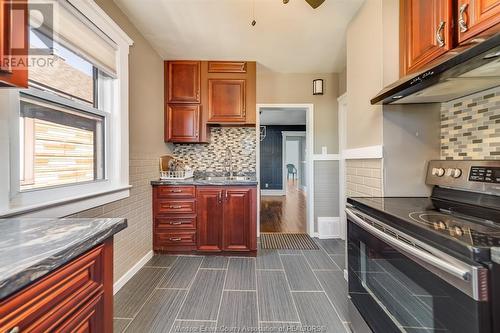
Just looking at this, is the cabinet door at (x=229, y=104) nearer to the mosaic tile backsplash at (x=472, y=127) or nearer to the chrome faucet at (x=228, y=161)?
the chrome faucet at (x=228, y=161)

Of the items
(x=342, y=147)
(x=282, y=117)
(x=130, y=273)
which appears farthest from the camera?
(x=282, y=117)

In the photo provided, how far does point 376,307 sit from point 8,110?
2.04 m

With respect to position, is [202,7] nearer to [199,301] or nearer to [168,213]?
[168,213]

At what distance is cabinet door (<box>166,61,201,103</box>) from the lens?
318 centimetres

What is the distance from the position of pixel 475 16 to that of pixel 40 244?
189cm

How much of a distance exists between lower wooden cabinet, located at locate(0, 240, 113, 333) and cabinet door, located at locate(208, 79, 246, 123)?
2469 millimetres

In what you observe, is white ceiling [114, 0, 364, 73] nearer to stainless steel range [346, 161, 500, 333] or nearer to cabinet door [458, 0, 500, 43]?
cabinet door [458, 0, 500, 43]

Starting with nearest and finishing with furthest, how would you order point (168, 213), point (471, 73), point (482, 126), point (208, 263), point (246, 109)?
point (471, 73)
point (482, 126)
point (208, 263)
point (168, 213)
point (246, 109)

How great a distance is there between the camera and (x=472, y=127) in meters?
1.35

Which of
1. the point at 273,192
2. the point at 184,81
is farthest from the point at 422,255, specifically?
the point at 273,192

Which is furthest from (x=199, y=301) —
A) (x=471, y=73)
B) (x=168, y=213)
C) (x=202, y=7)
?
(x=202, y=7)

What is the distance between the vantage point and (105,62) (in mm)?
1933

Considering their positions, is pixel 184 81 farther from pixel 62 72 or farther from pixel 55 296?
pixel 55 296

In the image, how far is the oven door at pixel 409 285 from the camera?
0.66 m
